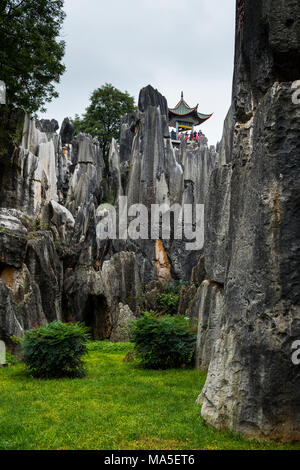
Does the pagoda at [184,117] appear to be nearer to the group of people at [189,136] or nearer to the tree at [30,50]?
the group of people at [189,136]

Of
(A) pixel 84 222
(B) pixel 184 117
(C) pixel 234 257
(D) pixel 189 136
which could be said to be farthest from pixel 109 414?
(B) pixel 184 117

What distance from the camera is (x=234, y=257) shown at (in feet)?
16.3

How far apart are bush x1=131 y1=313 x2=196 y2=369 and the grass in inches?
29.8

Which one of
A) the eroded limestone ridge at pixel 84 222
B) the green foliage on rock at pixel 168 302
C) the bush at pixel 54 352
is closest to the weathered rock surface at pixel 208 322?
the bush at pixel 54 352

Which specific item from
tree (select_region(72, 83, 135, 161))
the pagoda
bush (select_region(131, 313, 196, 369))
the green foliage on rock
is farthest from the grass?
the pagoda

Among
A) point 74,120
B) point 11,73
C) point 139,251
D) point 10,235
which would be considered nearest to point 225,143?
point 10,235

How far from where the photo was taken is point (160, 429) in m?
4.59

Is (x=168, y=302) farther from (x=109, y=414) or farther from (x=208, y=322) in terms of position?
(x=109, y=414)

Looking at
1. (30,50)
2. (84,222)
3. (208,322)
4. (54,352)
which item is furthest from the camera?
(84,222)

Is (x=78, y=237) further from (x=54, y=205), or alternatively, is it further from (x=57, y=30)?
(x=57, y=30)

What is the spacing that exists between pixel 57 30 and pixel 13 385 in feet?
49.8

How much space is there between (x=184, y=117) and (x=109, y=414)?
42.1m

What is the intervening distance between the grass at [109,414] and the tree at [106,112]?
33.1m

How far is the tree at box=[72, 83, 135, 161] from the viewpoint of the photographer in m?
39.4
